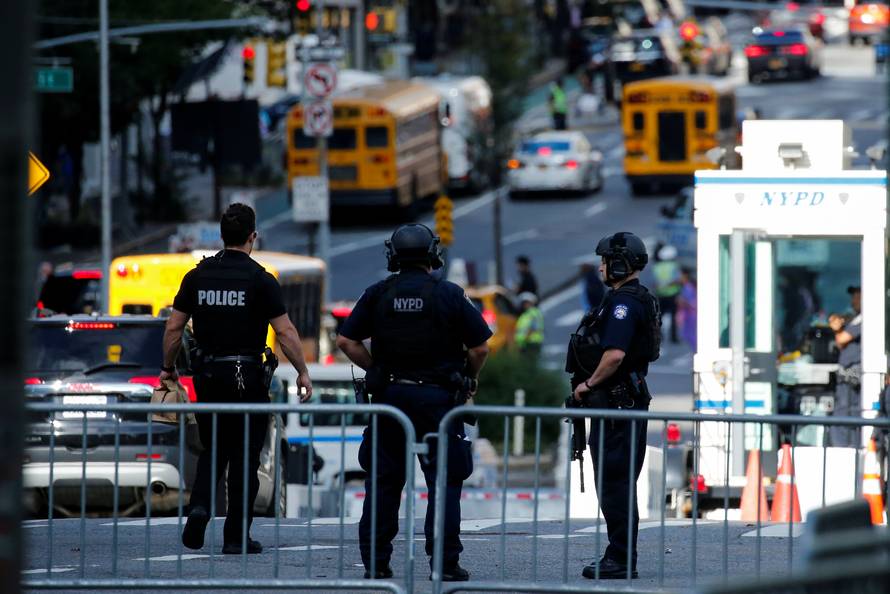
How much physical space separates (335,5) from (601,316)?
6225 centimetres

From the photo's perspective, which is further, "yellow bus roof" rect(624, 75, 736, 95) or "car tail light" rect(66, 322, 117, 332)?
"yellow bus roof" rect(624, 75, 736, 95)

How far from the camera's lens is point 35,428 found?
10375 millimetres

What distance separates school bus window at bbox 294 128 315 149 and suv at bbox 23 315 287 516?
3221 cm

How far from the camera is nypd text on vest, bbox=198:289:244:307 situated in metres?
9.55

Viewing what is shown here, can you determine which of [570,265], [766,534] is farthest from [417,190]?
[766,534]

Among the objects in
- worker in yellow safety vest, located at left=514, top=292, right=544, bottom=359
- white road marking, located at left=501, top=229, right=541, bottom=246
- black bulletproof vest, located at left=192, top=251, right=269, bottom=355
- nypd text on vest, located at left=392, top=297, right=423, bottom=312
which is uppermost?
nypd text on vest, located at left=392, top=297, right=423, bottom=312

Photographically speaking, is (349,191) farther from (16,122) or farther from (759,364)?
(16,122)

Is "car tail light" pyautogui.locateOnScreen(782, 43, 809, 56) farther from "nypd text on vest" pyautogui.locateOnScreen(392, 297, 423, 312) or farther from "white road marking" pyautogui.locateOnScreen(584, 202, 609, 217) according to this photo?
"nypd text on vest" pyautogui.locateOnScreen(392, 297, 423, 312)

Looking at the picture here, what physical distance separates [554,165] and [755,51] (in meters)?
20.7

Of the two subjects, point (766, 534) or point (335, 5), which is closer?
point (766, 534)

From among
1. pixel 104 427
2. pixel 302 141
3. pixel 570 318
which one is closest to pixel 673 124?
pixel 302 141

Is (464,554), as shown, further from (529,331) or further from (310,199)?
(310,199)

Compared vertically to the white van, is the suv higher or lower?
higher

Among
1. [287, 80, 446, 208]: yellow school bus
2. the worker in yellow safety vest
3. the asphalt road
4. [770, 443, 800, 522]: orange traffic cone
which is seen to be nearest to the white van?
[287, 80, 446, 208]: yellow school bus
